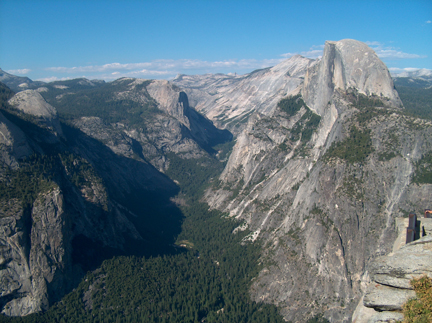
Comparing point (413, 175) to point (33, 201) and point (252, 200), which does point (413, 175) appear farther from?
point (33, 201)

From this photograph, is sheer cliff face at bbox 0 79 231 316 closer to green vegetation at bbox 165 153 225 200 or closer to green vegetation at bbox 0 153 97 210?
green vegetation at bbox 0 153 97 210

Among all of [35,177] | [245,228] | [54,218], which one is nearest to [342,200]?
[245,228]

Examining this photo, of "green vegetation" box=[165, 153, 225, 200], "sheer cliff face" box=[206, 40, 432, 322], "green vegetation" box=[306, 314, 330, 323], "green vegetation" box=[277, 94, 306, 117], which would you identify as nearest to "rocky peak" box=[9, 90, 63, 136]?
"green vegetation" box=[165, 153, 225, 200]

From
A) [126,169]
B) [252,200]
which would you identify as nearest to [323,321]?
[252,200]

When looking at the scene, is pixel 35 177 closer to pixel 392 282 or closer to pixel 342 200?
pixel 342 200

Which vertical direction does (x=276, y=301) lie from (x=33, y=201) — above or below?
below

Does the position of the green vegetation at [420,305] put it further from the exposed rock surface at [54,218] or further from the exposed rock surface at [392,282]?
the exposed rock surface at [54,218]

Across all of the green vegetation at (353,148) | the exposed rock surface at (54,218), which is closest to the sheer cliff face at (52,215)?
the exposed rock surface at (54,218)

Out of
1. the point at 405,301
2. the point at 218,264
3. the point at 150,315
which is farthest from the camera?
the point at 218,264
